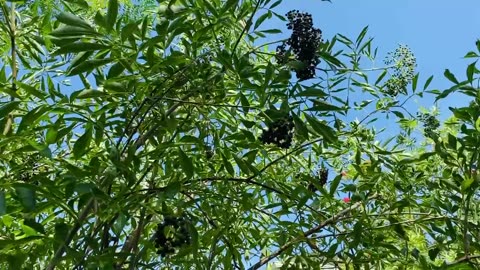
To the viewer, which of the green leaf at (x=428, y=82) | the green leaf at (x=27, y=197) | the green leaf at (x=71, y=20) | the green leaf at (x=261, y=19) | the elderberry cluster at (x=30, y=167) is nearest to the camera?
the green leaf at (x=27, y=197)

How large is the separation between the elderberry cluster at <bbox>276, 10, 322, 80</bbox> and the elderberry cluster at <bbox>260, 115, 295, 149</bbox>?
0.12 metres

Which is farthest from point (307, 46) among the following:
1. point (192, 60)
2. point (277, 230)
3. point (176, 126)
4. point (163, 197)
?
point (277, 230)

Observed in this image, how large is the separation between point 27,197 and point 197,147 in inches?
26.8

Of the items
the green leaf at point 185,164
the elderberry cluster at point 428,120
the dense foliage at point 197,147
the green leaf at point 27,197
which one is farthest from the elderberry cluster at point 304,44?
the elderberry cluster at point 428,120

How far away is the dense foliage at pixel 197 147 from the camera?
148 cm

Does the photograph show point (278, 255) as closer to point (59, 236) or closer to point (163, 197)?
point (163, 197)

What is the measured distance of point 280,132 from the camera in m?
1.73

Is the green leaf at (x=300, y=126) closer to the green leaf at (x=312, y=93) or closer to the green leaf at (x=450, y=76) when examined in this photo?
the green leaf at (x=312, y=93)

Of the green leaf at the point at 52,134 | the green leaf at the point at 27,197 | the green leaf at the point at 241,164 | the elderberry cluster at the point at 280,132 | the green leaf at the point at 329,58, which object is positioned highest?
the green leaf at the point at 329,58

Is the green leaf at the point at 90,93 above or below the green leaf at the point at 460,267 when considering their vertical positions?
above

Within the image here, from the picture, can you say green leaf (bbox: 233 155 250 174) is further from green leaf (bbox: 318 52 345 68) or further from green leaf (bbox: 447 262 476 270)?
green leaf (bbox: 447 262 476 270)

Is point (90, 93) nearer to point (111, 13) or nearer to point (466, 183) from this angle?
point (111, 13)

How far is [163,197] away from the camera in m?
1.51

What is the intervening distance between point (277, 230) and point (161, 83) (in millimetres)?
641
